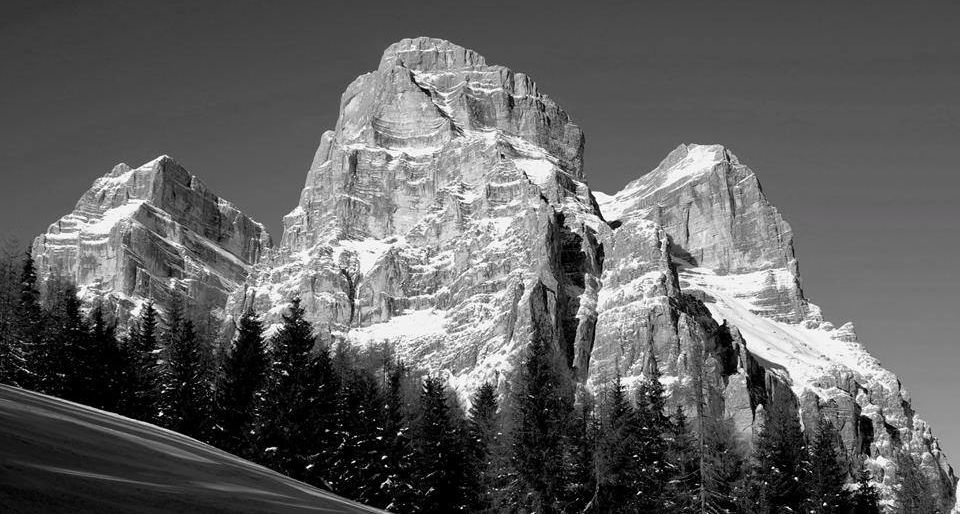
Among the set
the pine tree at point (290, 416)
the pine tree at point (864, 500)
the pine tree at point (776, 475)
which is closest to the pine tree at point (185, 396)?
the pine tree at point (290, 416)

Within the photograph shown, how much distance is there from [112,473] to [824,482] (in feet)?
149

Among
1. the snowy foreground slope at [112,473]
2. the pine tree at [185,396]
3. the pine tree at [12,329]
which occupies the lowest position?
the snowy foreground slope at [112,473]

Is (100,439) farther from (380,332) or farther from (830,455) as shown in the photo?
(380,332)

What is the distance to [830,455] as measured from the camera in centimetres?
5434

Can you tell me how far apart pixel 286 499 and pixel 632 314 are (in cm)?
15185

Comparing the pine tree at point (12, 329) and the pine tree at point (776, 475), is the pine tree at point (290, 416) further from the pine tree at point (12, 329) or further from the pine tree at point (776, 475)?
the pine tree at point (776, 475)

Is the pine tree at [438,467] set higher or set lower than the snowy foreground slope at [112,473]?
higher

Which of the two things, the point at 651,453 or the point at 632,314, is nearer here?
the point at 651,453

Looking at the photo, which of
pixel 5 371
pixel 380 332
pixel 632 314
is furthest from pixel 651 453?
pixel 380 332

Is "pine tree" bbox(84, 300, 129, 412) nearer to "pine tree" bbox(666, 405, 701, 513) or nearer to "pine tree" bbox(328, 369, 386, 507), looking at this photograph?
"pine tree" bbox(328, 369, 386, 507)

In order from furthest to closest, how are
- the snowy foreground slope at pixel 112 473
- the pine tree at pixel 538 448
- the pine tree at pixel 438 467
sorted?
the pine tree at pixel 438 467
the pine tree at pixel 538 448
the snowy foreground slope at pixel 112 473

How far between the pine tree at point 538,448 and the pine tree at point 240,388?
11710mm

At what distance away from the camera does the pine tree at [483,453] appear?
4702cm

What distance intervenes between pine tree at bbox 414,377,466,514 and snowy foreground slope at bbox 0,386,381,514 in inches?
1101
